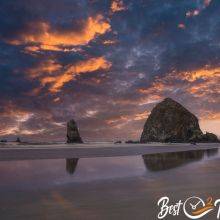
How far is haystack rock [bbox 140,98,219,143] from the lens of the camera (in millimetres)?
96938

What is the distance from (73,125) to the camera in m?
67.8

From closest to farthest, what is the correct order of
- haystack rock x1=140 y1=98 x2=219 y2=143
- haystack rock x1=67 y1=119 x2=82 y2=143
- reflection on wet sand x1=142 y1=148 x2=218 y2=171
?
reflection on wet sand x1=142 y1=148 x2=218 y2=171 → haystack rock x1=67 y1=119 x2=82 y2=143 → haystack rock x1=140 y1=98 x2=219 y2=143

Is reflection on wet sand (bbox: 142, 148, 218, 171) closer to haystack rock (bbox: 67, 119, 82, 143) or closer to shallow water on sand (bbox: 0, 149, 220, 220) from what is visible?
shallow water on sand (bbox: 0, 149, 220, 220)

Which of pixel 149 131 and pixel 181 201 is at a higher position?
pixel 149 131

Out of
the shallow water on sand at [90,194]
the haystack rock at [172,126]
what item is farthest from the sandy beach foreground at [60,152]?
the haystack rock at [172,126]

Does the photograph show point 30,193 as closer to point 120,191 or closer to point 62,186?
point 62,186

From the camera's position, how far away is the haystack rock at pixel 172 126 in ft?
318

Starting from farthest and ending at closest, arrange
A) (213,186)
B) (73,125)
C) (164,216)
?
1. (73,125)
2. (213,186)
3. (164,216)

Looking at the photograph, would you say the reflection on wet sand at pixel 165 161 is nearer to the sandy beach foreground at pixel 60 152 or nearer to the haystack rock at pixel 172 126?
the sandy beach foreground at pixel 60 152

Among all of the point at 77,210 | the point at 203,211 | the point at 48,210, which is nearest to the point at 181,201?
the point at 203,211

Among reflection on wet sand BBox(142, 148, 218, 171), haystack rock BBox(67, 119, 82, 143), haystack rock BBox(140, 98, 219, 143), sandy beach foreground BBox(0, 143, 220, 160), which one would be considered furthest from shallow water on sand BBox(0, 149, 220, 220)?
haystack rock BBox(140, 98, 219, 143)

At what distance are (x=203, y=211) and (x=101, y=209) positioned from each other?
7.34 ft

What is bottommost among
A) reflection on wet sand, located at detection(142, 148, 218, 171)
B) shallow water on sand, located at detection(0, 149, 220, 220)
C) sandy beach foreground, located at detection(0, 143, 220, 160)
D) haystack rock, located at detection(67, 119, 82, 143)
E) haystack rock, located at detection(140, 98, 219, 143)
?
shallow water on sand, located at detection(0, 149, 220, 220)

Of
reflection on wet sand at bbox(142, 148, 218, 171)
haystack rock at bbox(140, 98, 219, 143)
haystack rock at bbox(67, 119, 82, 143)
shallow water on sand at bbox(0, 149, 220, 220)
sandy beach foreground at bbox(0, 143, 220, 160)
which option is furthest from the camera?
haystack rock at bbox(140, 98, 219, 143)
